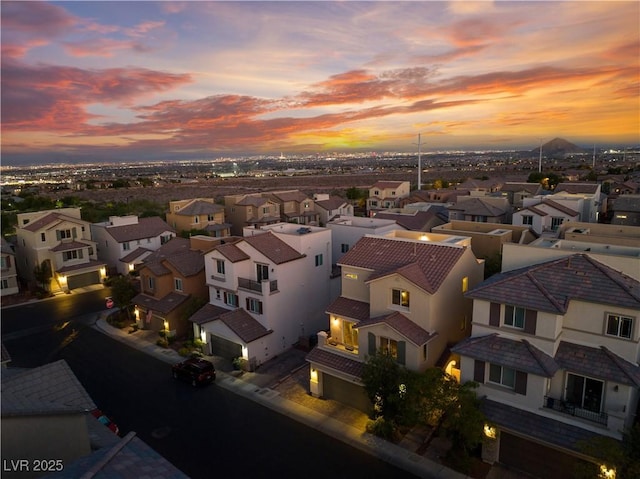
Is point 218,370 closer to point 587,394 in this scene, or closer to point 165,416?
point 165,416

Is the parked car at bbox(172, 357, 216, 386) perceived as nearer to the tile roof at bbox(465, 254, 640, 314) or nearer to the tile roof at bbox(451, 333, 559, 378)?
the tile roof at bbox(451, 333, 559, 378)

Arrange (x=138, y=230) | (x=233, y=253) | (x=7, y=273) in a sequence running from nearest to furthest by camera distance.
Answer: (x=233, y=253) → (x=7, y=273) → (x=138, y=230)

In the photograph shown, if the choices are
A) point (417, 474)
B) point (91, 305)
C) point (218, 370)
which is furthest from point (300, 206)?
point (417, 474)

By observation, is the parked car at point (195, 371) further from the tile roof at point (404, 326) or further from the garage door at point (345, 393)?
the tile roof at point (404, 326)

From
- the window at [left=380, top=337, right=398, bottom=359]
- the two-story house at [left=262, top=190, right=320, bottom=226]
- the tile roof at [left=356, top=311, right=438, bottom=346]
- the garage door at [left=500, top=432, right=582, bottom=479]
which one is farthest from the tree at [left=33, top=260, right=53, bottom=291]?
the garage door at [left=500, top=432, right=582, bottom=479]

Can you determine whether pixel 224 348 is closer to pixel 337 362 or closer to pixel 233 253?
pixel 233 253

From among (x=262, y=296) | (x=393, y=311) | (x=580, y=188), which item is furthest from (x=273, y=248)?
(x=580, y=188)
